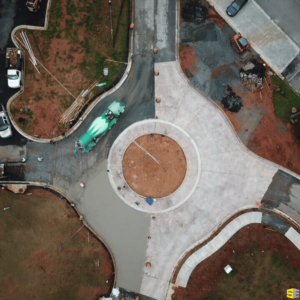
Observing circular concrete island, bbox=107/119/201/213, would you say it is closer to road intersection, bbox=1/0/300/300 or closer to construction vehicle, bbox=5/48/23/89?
road intersection, bbox=1/0/300/300

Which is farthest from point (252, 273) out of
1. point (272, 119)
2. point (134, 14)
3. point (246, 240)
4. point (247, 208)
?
point (134, 14)

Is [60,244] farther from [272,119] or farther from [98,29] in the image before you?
[272,119]

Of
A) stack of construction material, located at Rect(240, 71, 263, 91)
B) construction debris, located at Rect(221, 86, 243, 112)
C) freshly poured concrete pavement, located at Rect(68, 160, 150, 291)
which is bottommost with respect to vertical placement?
freshly poured concrete pavement, located at Rect(68, 160, 150, 291)

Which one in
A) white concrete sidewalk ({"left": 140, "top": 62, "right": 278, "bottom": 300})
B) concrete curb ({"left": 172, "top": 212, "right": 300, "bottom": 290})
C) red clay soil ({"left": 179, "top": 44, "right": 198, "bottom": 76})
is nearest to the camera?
concrete curb ({"left": 172, "top": 212, "right": 300, "bottom": 290})

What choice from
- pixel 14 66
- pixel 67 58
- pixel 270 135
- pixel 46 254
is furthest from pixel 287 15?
pixel 46 254

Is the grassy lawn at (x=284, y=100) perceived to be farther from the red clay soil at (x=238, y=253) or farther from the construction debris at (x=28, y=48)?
the construction debris at (x=28, y=48)

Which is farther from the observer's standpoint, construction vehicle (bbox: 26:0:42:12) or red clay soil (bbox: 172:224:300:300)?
construction vehicle (bbox: 26:0:42:12)

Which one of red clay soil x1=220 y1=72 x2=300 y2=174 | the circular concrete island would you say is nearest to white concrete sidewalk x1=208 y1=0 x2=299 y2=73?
red clay soil x1=220 y1=72 x2=300 y2=174

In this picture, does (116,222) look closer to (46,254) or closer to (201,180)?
(46,254)
